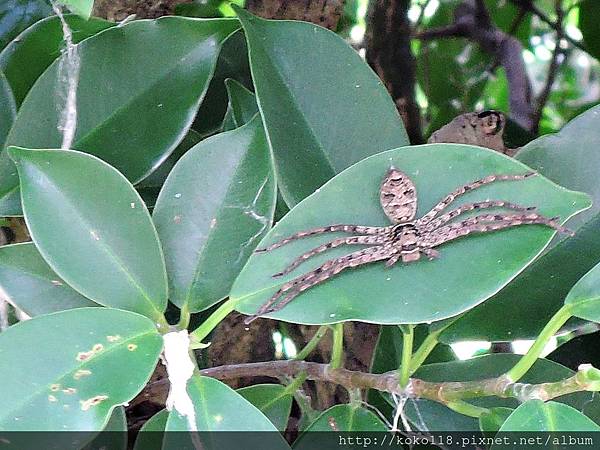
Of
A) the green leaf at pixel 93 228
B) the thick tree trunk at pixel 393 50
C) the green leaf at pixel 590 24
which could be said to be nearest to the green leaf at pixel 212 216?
the green leaf at pixel 93 228

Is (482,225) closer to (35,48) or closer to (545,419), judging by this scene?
(545,419)

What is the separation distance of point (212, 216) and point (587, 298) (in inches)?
10.2

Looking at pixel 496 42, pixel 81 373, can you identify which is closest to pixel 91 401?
pixel 81 373

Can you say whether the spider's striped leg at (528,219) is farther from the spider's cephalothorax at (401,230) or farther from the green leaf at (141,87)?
the green leaf at (141,87)

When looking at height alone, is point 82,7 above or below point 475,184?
above

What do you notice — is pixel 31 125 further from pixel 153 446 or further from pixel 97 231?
pixel 153 446

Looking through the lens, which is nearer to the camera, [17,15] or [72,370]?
[72,370]

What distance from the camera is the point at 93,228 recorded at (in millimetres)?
437

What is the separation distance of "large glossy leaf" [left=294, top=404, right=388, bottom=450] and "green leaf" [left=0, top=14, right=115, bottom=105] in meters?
0.37

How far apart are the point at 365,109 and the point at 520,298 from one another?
0.19 m

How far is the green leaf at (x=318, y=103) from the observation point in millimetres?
505

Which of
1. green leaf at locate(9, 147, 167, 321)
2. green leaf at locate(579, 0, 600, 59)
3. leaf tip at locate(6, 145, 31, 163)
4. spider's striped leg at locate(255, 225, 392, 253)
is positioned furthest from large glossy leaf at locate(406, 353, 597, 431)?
green leaf at locate(579, 0, 600, 59)

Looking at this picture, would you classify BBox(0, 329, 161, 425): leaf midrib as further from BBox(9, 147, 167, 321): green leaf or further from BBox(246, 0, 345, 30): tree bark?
BBox(246, 0, 345, 30): tree bark

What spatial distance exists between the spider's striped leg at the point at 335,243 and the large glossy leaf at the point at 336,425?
12 centimetres
